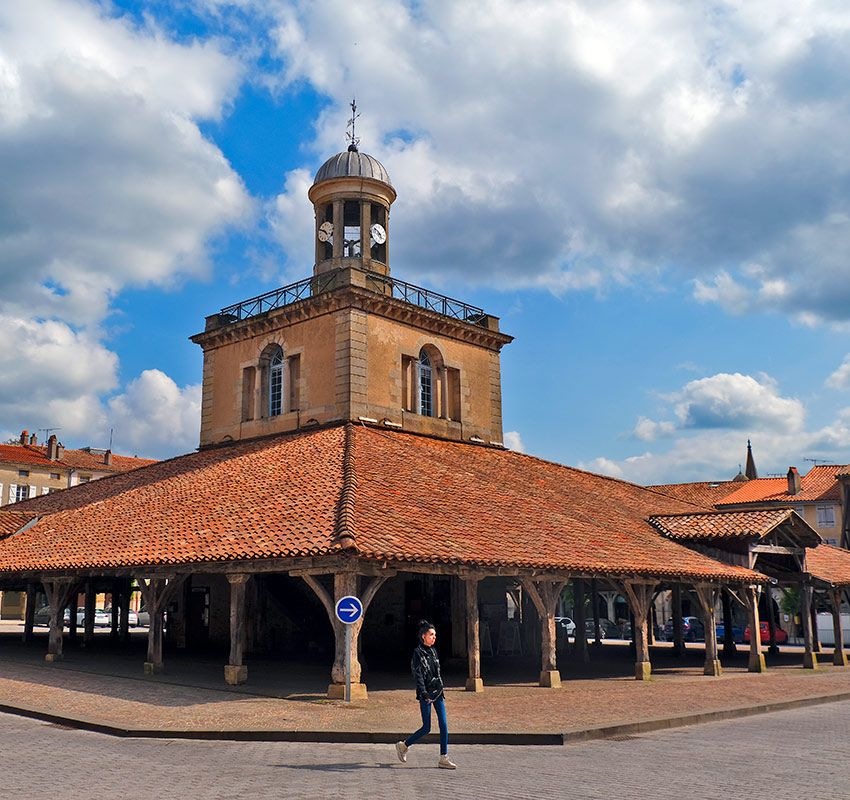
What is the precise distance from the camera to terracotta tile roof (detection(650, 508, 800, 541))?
21750 millimetres

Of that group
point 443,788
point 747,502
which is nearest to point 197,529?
point 443,788

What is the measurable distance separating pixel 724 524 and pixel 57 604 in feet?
53.2

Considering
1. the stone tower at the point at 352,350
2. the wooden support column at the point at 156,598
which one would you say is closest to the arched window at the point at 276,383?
the stone tower at the point at 352,350

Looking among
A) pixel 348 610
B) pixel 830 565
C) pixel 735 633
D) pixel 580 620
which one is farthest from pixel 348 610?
pixel 735 633

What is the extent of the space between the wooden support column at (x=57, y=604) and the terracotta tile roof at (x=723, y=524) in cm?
1456

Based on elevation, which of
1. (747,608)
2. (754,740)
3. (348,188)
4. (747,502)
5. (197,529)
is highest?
(348,188)

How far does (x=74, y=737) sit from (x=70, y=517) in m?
12.4

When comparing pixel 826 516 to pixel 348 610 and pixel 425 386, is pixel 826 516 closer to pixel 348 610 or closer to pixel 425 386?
pixel 425 386

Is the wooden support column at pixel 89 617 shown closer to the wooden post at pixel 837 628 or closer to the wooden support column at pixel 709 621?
the wooden support column at pixel 709 621

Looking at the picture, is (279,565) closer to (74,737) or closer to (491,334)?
(74,737)

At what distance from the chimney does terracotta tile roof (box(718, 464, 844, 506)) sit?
283 millimetres

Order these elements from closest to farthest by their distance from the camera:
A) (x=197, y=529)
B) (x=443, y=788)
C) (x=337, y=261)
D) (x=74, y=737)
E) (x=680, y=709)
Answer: (x=443, y=788)
(x=74, y=737)
(x=680, y=709)
(x=197, y=529)
(x=337, y=261)

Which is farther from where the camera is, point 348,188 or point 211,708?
point 348,188

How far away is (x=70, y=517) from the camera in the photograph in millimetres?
22734
